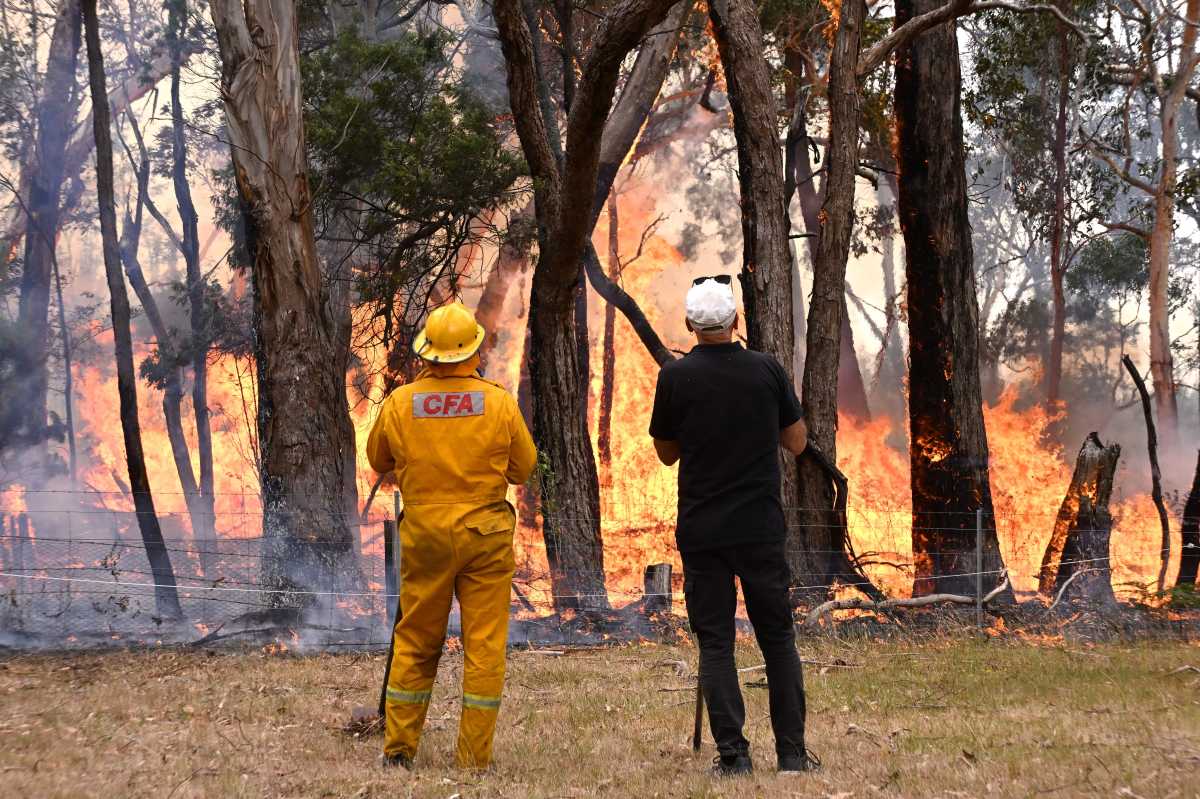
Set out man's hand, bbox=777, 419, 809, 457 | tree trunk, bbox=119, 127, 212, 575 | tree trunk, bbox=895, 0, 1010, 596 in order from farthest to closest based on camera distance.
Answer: tree trunk, bbox=119, 127, 212, 575 < tree trunk, bbox=895, 0, 1010, 596 < man's hand, bbox=777, 419, 809, 457

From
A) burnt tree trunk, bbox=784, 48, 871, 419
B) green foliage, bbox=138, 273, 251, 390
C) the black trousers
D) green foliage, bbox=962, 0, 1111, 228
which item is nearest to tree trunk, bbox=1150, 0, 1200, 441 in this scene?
green foliage, bbox=962, 0, 1111, 228

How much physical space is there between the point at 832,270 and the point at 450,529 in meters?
8.27

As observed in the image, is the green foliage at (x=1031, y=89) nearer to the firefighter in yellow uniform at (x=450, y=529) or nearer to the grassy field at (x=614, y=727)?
the grassy field at (x=614, y=727)

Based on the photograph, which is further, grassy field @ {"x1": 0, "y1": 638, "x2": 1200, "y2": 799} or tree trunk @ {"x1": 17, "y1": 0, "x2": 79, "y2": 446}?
tree trunk @ {"x1": 17, "y1": 0, "x2": 79, "y2": 446}

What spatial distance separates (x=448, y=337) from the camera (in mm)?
5359

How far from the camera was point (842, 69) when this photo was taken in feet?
41.3

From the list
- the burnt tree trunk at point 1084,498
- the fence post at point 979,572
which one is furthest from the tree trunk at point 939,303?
the fence post at point 979,572

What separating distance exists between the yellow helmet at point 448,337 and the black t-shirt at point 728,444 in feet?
3.00

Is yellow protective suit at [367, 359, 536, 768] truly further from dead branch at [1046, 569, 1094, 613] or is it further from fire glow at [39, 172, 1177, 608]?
fire glow at [39, 172, 1177, 608]

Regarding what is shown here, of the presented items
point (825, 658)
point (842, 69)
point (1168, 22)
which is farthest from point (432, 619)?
point (1168, 22)

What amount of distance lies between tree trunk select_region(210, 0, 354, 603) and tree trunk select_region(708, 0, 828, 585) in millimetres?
4222

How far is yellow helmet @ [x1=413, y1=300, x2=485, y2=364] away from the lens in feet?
17.5

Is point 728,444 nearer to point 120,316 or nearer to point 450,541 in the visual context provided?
point 450,541

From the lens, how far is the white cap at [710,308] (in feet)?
16.4
